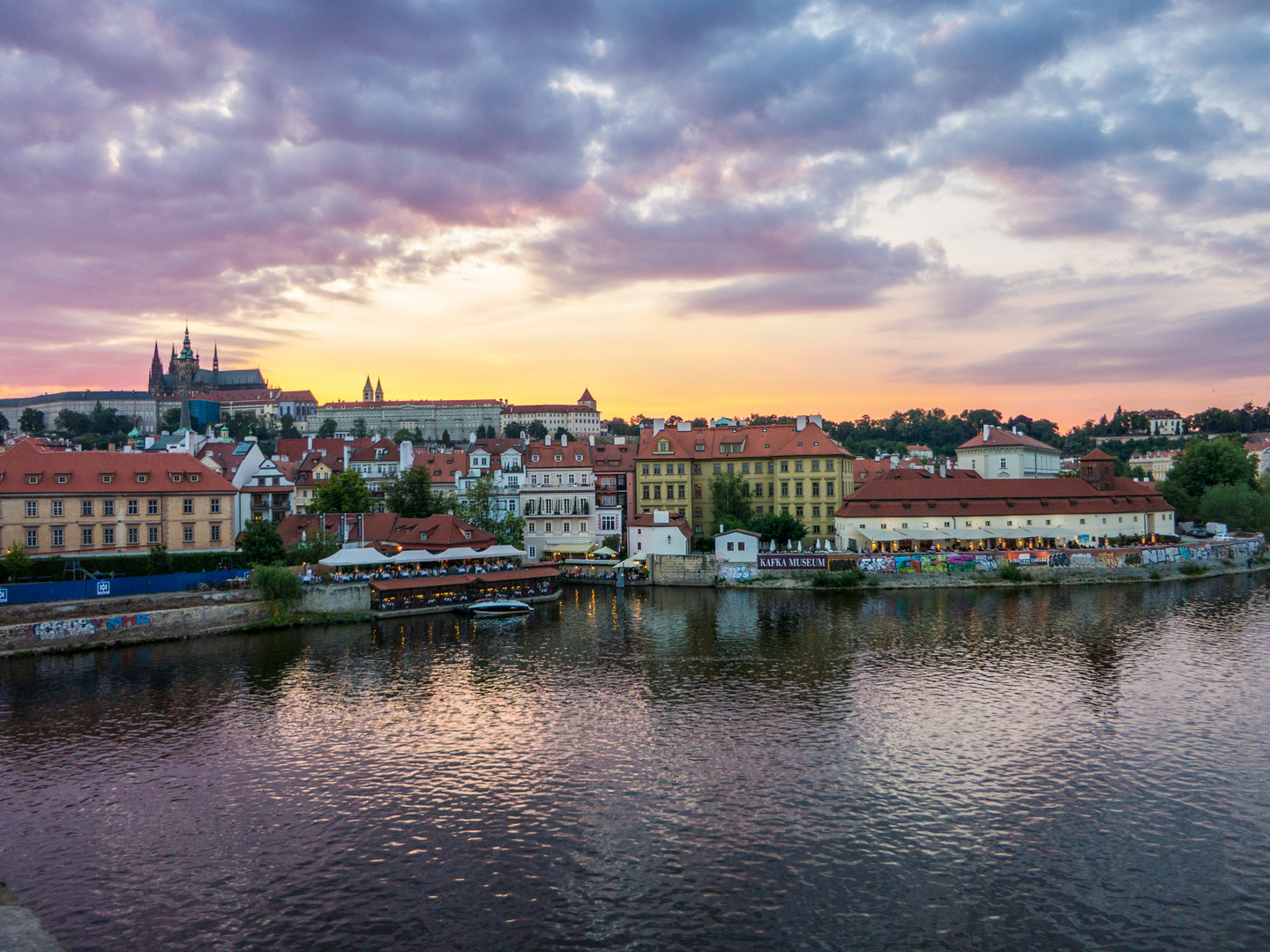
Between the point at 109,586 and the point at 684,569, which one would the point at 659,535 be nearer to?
the point at 684,569

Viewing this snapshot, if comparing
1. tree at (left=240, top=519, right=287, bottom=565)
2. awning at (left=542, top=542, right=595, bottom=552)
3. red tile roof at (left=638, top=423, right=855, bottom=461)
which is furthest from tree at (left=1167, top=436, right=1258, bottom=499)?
tree at (left=240, top=519, right=287, bottom=565)

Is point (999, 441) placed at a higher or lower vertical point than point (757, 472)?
higher

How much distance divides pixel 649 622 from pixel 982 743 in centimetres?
2836

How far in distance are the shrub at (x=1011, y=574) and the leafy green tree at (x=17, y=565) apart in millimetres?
74904

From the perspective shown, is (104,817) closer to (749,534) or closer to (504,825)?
(504,825)

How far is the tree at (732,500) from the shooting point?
81.6m

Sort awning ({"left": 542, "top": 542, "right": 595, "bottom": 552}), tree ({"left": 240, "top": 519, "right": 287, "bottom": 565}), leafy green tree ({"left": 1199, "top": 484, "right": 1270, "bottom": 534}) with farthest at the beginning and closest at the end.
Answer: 1. leafy green tree ({"left": 1199, "top": 484, "right": 1270, "bottom": 534})
2. awning ({"left": 542, "top": 542, "right": 595, "bottom": 552})
3. tree ({"left": 240, "top": 519, "right": 287, "bottom": 565})

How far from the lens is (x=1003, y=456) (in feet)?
354

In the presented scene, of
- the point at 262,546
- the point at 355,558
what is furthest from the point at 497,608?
the point at 262,546

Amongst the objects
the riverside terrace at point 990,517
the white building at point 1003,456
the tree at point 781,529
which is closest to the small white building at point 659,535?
the tree at point 781,529

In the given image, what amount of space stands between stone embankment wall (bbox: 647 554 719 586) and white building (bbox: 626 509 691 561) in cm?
123

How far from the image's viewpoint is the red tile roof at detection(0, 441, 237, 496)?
5853 centimetres

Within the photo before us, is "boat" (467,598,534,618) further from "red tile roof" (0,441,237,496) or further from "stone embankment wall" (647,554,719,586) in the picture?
"red tile roof" (0,441,237,496)

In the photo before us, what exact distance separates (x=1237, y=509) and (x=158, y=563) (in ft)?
358
